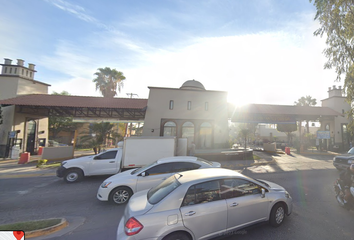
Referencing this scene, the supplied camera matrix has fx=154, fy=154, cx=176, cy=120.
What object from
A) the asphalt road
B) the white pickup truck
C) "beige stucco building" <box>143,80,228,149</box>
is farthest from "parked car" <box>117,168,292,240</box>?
"beige stucco building" <box>143,80,228,149</box>

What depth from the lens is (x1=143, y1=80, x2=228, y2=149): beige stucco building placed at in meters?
19.3

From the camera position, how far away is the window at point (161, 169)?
599 cm

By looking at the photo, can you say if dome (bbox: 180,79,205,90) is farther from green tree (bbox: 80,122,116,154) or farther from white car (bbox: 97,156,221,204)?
white car (bbox: 97,156,221,204)

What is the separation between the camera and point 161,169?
6.10 m

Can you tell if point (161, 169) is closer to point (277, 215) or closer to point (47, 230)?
point (47, 230)

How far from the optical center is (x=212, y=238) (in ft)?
10.4

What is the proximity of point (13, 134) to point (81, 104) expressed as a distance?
Answer: 791cm

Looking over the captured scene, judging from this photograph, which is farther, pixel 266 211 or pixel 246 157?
pixel 246 157

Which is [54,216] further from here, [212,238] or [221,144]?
[221,144]

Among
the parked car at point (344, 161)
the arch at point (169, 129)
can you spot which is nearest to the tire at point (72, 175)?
the arch at point (169, 129)

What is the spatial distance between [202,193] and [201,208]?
0.95 feet

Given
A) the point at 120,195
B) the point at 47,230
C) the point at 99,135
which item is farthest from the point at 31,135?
the point at 47,230

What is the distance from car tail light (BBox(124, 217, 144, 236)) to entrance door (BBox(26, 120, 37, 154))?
25204 millimetres

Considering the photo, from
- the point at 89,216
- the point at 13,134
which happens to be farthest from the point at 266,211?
the point at 13,134
